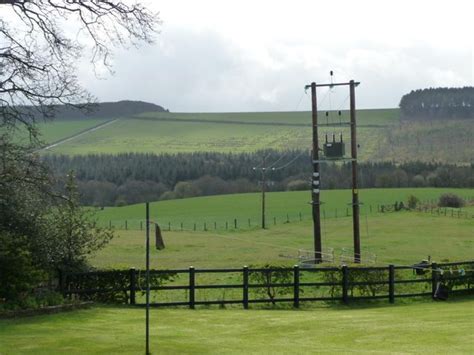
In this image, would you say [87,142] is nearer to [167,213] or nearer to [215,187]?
[215,187]

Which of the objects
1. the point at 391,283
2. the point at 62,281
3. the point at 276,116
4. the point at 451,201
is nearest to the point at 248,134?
the point at 276,116

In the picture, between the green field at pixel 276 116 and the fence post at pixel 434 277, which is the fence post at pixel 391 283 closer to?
the fence post at pixel 434 277

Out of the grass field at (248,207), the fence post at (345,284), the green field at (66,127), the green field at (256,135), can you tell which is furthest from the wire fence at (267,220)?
the green field at (66,127)

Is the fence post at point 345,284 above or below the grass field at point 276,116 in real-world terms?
below

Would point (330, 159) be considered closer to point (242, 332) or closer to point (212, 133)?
point (242, 332)

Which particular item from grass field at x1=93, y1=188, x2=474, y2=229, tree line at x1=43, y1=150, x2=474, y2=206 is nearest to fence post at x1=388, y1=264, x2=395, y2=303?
grass field at x1=93, y1=188, x2=474, y2=229

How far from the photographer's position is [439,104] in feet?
545

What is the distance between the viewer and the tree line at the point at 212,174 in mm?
113250

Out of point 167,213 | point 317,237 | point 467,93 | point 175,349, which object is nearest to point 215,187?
point 167,213

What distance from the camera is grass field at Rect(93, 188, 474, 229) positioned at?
79.8m

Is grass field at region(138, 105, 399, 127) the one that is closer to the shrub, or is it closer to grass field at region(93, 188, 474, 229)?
grass field at region(93, 188, 474, 229)

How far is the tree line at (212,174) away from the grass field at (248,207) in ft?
30.6

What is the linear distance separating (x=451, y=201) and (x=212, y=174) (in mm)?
55868

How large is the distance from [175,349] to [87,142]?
145 metres
